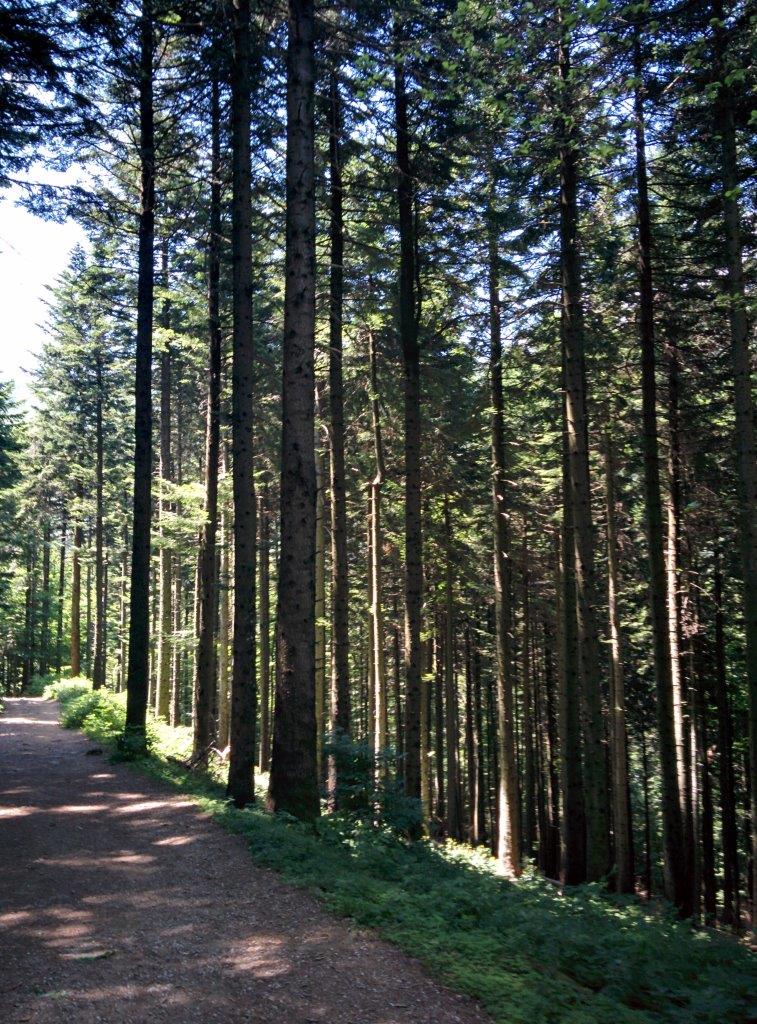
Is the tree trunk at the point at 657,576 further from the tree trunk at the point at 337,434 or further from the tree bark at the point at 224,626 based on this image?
the tree bark at the point at 224,626

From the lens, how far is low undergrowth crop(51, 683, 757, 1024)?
5023mm

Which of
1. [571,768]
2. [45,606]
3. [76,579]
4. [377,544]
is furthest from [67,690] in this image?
[571,768]

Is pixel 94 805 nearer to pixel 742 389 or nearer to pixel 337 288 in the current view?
pixel 337 288

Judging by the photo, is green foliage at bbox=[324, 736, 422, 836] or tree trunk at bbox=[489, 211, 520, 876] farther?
tree trunk at bbox=[489, 211, 520, 876]

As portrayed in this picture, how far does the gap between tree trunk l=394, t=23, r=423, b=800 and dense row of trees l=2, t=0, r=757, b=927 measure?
70 millimetres

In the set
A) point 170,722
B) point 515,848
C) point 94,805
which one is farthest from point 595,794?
point 170,722

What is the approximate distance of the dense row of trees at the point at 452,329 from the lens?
9938 millimetres

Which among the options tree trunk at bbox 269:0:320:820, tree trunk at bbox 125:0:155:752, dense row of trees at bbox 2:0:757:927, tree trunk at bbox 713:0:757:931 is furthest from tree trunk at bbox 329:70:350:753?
tree trunk at bbox 713:0:757:931

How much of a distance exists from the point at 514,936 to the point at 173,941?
9.54ft

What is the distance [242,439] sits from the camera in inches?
475

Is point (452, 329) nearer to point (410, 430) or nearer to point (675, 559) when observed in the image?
point (410, 430)

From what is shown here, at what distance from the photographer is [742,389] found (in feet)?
35.5

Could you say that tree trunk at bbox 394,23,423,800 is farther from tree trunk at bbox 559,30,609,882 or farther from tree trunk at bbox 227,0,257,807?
tree trunk at bbox 227,0,257,807

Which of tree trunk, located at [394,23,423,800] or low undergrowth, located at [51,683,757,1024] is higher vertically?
tree trunk, located at [394,23,423,800]
